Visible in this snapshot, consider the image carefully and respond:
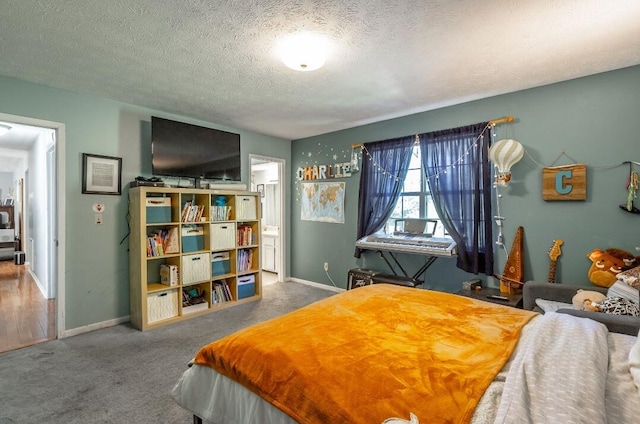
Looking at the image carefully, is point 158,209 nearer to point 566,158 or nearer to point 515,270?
point 515,270

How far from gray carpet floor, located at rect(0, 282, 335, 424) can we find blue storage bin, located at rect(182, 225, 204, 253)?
0.82 m

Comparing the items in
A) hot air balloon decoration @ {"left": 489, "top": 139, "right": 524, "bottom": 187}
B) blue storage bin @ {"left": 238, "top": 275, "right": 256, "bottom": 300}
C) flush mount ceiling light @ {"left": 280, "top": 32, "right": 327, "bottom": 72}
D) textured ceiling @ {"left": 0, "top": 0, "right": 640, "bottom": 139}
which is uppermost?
textured ceiling @ {"left": 0, "top": 0, "right": 640, "bottom": 139}

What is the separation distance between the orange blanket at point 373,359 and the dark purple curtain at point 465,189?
153cm

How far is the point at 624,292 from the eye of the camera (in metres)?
2.11

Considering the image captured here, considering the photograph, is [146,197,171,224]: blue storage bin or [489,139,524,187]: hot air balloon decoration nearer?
[489,139,524,187]: hot air balloon decoration

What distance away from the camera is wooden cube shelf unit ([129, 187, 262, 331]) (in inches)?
129

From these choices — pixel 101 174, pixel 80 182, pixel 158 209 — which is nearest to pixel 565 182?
pixel 158 209

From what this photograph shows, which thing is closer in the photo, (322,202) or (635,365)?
(635,365)

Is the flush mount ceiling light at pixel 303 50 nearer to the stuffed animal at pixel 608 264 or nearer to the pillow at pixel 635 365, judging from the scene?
the pillow at pixel 635 365

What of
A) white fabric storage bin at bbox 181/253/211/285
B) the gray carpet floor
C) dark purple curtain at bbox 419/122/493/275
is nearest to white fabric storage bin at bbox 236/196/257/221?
white fabric storage bin at bbox 181/253/211/285

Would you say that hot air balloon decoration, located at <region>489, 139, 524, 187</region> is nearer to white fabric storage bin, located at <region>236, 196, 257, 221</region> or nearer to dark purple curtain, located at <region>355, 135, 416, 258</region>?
dark purple curtain, located at <region>355, 135, 416, 258</region>

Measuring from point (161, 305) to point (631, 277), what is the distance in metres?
4.08

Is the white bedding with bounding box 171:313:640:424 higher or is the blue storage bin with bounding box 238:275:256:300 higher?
the white bedding with bounding box 171:313:640:424

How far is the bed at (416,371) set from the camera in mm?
945
